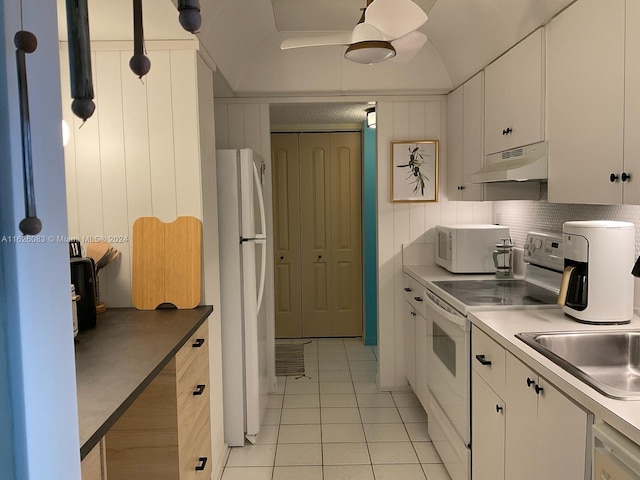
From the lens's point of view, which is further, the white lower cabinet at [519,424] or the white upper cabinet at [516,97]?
the white upper cabinet at [516,97]

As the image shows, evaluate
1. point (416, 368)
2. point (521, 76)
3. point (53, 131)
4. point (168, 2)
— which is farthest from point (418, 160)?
point (53, 131)

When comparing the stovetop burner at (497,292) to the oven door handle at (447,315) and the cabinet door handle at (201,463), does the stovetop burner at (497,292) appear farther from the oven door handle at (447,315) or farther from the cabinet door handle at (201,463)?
the cabinet door handle at (201,463)

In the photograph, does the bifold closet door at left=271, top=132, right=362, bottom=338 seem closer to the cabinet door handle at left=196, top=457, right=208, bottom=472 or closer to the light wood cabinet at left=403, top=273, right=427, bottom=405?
the light wood cabinet at left=403, top=273, right=427, bottom=405

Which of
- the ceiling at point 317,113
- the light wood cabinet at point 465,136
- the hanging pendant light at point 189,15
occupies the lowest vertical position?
the hanging pendant light at point 189,15

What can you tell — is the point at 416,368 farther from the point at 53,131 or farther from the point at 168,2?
the point at 53,131

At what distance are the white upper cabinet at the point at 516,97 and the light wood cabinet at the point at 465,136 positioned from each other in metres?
0.11

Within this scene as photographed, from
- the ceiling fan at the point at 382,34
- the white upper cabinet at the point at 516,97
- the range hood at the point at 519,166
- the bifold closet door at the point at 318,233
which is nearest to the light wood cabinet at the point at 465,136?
the white upper cabinet at the point at 516,97

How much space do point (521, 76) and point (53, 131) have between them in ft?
7.62

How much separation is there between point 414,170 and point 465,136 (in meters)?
0.50

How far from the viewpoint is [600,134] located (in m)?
1.81

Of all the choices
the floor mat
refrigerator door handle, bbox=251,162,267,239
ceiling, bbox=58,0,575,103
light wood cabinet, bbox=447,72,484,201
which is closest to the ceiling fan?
ceiling, bbox=58,0,575,103

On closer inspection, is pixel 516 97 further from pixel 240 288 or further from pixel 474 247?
pixel 240 288

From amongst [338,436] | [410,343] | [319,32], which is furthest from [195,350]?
[319,32]

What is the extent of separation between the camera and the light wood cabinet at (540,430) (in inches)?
53.6
